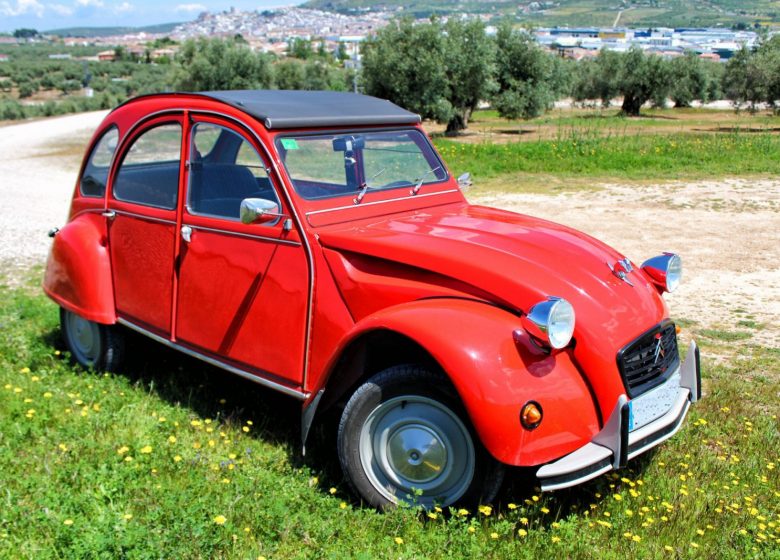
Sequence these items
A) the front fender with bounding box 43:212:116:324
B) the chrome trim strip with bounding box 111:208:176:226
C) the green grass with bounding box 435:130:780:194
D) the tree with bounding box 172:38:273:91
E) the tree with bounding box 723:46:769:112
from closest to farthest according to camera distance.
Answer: the chrome trim strip with bounding box 111:208:176:226, the front fender with bounding box 43:212:116:324, the green grass with bounding box 435:130:780:194, the tree with bounding box 172:38:273:91, the tree with bounding box 723:46:769:112

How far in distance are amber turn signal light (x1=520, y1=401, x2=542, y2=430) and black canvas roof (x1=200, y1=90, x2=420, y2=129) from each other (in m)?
2.01

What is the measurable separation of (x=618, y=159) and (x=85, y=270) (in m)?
13.1

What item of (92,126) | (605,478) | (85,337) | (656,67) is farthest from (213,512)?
(656,67)

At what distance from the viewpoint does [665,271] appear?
399 cm

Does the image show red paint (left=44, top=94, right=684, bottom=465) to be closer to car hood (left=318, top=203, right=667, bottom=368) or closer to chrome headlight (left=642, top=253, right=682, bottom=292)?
car hood (left=318, top=203, right=667, bottom=368)

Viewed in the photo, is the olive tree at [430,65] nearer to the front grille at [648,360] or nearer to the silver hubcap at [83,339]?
the silver hubcap at [83,339]

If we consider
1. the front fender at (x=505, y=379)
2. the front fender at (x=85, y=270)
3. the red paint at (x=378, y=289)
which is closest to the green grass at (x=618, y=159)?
the front fender at (x=85, y=270)

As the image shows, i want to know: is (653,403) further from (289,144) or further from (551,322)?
(289,144)

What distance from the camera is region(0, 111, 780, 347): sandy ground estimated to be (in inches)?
279

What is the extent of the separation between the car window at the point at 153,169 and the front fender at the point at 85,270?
0.33 meters

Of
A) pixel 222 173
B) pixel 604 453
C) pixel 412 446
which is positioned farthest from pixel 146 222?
pixel 604 453

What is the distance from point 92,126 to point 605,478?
2587 cm

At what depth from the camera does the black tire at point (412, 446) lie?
3.20m

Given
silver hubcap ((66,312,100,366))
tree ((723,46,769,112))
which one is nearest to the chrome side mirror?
silver hubcap ((66,312,100,366))
